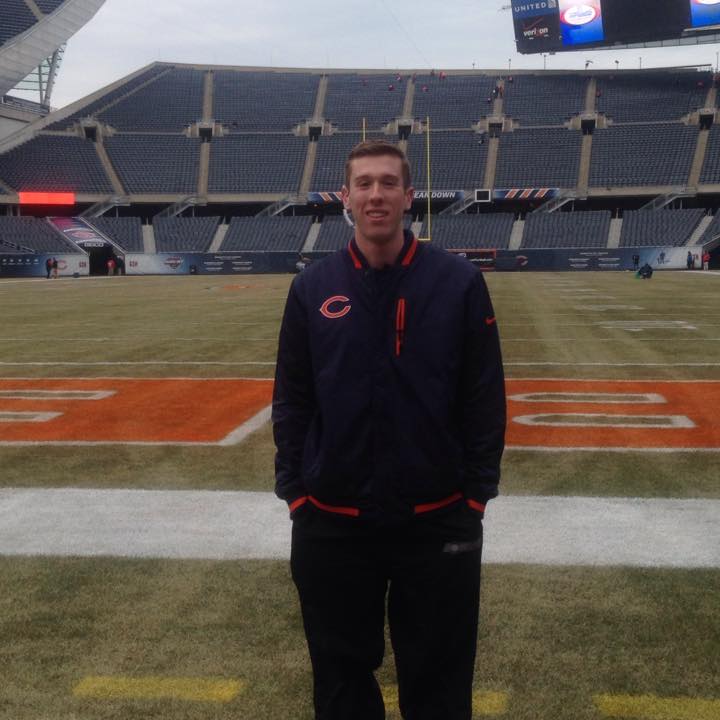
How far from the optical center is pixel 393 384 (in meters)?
2.42

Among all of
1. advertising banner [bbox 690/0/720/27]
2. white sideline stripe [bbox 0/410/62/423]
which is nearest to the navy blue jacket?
white sideline stripe [bbox 0/410/62/423]

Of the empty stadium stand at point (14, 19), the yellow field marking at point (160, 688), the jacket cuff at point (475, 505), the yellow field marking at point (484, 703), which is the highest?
the empty stadium stand at point (14, 19)

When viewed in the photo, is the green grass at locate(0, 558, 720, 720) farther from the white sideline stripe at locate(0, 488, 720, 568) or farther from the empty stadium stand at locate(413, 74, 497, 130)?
the empty stadium stand at locate(413, 74, 497, 130)

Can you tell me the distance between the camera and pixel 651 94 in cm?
5556

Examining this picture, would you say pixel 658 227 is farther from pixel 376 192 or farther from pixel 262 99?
pixel 376 192

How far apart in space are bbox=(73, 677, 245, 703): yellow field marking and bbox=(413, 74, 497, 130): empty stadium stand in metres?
54.7

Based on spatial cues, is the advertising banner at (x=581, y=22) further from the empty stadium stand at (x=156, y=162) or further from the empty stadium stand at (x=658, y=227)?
the empty stadium stand at (x=156, y=162)

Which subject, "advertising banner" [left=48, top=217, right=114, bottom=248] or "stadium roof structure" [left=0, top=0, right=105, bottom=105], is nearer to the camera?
"advertising banner" [left=48, top=217, right=114, bottom=248]

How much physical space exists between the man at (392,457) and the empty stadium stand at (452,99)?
54761 mm

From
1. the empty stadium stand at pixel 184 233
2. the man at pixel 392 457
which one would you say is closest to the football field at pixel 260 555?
the man at pixel 392 457

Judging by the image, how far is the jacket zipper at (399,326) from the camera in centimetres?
243

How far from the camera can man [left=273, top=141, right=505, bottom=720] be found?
2.42m

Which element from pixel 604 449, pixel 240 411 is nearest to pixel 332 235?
pixel 240 411

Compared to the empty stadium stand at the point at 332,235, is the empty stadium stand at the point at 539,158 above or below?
above
